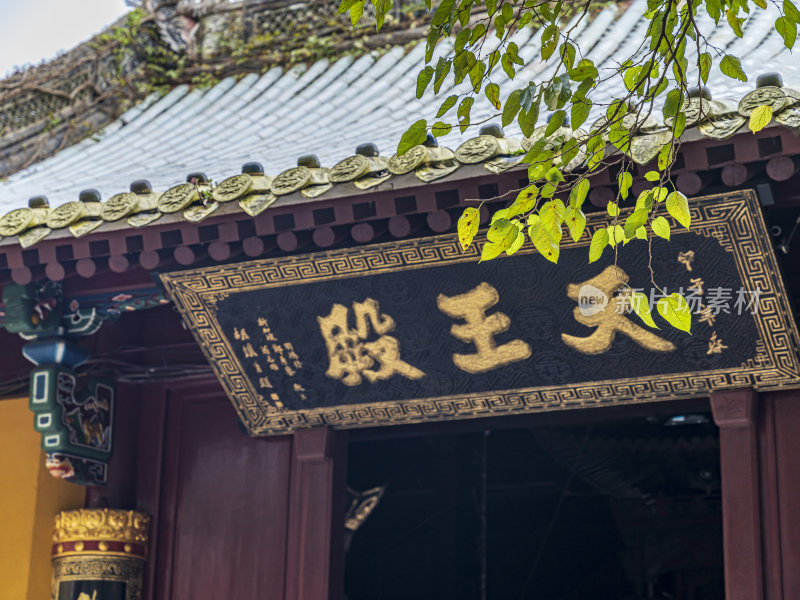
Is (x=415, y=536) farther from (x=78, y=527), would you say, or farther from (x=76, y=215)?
(x=76, y=215)

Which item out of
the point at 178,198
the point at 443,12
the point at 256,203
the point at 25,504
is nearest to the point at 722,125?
the point at 443,12

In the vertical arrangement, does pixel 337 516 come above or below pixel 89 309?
below

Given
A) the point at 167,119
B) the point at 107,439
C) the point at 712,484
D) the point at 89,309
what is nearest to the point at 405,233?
the point at 89,309

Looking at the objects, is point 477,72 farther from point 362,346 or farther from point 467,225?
point 362,346

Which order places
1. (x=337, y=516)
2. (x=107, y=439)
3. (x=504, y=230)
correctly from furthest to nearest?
(x=107, y=439), (x=337, y=516), (x=504, y=230)

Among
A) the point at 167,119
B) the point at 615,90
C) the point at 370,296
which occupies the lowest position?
the point at 370,296

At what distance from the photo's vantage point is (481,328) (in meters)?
4.95

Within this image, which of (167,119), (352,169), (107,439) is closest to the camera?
(352,169)

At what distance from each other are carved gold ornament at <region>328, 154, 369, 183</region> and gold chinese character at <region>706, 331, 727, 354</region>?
1472 mm

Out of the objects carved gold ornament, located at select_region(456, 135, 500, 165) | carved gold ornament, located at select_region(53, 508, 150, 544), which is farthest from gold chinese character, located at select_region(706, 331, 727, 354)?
carved gold ornament, located at select_region(53, 508, 150, 544)

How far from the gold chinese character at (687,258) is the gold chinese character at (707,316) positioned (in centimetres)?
18

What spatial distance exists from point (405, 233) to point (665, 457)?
11.6ft

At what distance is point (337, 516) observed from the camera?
5457 millimetres

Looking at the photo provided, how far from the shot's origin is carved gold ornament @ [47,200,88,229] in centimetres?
486
